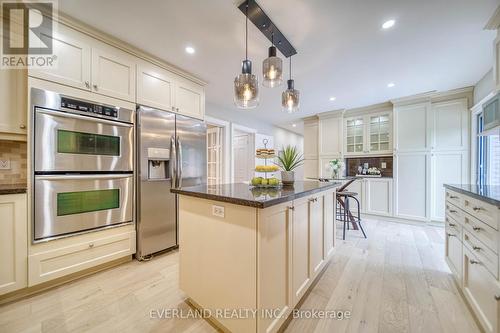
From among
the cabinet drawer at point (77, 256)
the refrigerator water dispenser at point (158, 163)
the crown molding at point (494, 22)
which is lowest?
the cabinet drawer at point (77, 256)

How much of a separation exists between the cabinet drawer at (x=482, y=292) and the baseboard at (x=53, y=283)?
3.03 meters

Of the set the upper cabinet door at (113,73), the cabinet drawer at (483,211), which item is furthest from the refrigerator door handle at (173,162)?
the cabinet drawer at (483,211)

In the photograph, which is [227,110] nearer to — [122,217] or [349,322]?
[122,217]

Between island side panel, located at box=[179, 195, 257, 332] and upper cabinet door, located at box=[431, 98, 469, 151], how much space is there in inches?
170

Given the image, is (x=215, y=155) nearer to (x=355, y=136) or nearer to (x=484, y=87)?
(x=355, y=136)

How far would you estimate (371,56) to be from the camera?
7.79 ft

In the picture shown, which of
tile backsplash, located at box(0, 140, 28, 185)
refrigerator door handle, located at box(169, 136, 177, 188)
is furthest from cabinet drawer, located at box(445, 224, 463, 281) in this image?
tile backsplash, located at box(0, 140, 28, 185)

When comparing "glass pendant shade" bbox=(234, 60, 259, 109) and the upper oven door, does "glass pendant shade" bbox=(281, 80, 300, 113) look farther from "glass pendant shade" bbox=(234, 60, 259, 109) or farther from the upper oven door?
the upper oven door

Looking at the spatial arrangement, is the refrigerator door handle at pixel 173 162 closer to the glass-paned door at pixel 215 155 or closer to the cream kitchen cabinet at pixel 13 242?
the cream kitchen cabinet at pixel 13 242

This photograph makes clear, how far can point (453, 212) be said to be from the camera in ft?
6.04

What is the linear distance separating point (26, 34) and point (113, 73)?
625mm

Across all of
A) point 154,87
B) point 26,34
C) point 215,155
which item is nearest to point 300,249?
point 154,87

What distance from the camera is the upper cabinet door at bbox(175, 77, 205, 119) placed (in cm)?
266

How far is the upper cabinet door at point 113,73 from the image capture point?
77.1 inches
